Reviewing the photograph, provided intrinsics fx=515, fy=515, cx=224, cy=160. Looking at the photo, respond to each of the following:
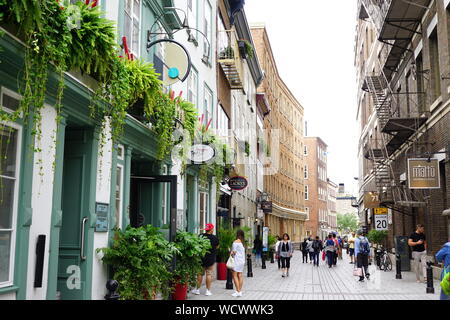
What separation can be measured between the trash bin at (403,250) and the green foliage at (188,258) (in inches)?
440

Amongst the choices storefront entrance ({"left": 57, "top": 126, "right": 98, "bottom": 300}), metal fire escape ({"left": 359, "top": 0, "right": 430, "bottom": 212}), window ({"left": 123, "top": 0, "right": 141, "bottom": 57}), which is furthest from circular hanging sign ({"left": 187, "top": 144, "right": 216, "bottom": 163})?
metal fire escape ({"left": 359, "top": 0, "right": 430, "bottom": 212})

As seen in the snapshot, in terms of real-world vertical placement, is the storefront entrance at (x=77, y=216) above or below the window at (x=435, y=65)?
below

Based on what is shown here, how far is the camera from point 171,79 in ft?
38.9

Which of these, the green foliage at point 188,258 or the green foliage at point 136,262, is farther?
the green foliage at point 188,258

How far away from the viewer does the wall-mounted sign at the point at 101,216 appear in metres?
8.91

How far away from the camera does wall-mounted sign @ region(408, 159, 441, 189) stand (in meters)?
16.4

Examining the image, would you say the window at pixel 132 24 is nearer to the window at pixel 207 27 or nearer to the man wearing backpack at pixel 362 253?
the window at pixel 207 27

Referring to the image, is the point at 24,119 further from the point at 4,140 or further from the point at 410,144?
the point at 410,144

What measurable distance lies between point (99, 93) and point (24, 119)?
1812 millimetres

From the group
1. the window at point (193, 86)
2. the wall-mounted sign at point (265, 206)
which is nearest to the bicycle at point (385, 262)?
the window at point (193, 86)

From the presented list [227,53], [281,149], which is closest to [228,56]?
[227,53]

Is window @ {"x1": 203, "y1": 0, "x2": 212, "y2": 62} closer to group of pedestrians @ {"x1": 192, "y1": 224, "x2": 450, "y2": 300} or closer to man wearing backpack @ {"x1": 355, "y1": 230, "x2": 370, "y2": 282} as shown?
group of pedestrians @ {"x1": 192, "y1": 224, "x2": 450, "y2": 300}

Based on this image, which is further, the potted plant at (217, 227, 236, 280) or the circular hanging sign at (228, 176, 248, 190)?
the circular hanging sign at (228, 176, 248, 190)

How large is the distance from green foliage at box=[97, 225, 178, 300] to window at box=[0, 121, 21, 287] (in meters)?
2.49
